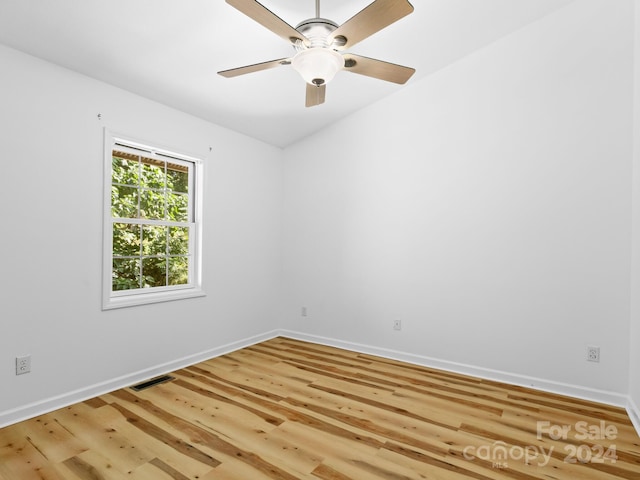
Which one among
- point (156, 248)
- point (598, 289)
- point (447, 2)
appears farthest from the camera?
point (156, 248)

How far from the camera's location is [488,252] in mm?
3318

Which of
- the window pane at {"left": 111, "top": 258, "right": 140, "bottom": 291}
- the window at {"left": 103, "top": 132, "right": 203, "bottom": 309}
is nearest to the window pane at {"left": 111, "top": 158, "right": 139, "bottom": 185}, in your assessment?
the window at {"left": 103, "top": 132, "right": 203, "bottom": 309}

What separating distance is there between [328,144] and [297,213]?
3.22ft

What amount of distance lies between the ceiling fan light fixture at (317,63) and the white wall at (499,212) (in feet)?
6.40

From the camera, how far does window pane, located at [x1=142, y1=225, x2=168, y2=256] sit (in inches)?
133

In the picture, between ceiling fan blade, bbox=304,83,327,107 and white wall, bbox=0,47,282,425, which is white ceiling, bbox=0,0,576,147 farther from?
ceiling fan blade, bbox=304,83,327,107

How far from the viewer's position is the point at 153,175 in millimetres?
3463

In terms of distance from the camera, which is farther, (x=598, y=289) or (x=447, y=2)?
(x=598, y=289)

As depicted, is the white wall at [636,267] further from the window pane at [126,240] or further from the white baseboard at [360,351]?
the window pane at [126,240]

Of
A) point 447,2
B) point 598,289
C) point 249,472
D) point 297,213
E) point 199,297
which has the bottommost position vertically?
point 249,472

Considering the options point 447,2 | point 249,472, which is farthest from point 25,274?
point 447,2

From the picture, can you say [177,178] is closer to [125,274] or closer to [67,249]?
[125,274]

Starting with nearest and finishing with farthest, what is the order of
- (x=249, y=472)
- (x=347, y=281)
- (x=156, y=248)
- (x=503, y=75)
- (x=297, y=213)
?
(x=249, y=472), (x=503, y=75), (x=156, y=248), (x=347, y=281), (x=297, y=213)

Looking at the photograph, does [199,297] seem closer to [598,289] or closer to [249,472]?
[249,472]
